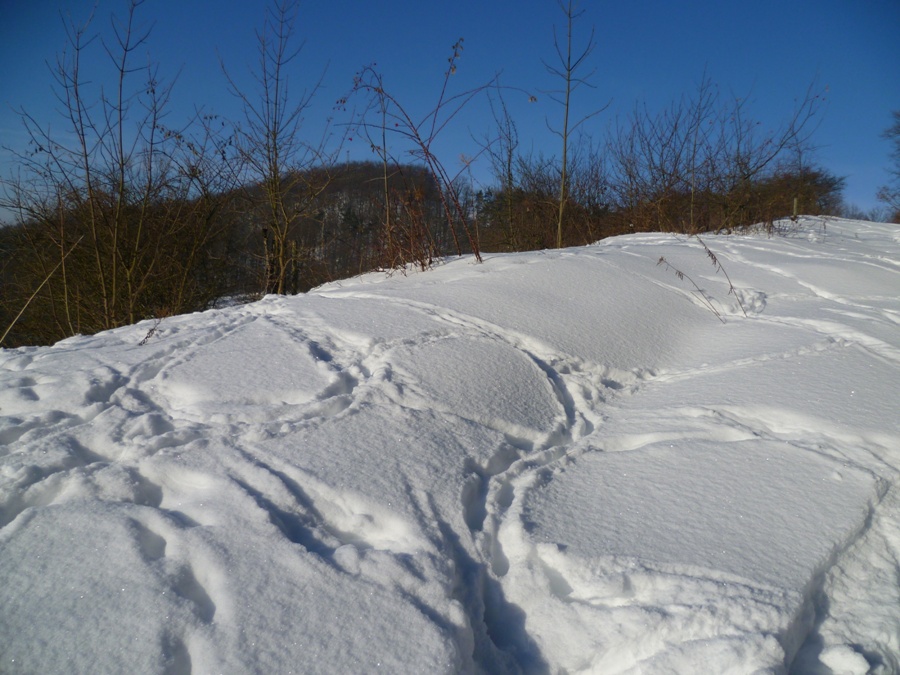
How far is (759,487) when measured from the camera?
150 centimetres

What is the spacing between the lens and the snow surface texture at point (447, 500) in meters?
1.09

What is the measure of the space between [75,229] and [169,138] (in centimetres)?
132

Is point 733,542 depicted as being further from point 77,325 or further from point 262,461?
point 77,325

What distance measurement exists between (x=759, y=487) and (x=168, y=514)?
157 centimetres

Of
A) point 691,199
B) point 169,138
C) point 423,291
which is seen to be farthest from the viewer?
point 691,199

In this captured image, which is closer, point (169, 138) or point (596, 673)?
point (596, 673)

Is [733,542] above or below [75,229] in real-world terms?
below

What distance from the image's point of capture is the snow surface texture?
1.09 metres

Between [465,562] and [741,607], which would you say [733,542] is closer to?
[741,607]

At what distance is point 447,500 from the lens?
1479mm

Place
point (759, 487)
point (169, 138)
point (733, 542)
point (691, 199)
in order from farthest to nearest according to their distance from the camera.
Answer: point (691, 199), point (169, 138), point (759, 487), point (733, 542)

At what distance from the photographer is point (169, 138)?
16.1ft

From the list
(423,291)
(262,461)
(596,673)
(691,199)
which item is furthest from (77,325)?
→ (691,199)

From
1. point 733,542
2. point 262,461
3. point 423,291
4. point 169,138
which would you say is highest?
point 169,138
